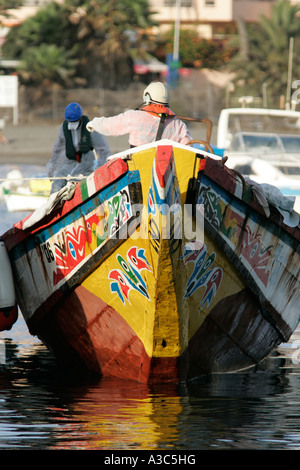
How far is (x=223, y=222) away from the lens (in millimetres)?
8039

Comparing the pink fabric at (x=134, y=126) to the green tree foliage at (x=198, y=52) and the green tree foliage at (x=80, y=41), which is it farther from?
the green tree foliage at (x=198, y=52)

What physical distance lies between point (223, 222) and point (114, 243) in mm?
867

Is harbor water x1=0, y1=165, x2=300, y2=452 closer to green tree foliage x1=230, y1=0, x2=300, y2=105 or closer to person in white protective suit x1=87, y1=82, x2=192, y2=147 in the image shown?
person in white protective suit x1=87, y1=82, x2=192, y2=147

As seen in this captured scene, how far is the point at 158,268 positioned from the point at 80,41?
1461 inches

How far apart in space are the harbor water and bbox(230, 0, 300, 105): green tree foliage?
120 ft

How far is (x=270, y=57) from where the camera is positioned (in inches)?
1800

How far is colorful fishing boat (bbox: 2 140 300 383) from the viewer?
7676 millimetres

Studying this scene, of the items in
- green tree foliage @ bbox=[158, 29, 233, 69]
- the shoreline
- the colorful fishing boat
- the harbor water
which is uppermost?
green tree foliage @ bbox=[158, 29, 233, 69]

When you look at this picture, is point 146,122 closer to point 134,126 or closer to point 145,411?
point 134,126

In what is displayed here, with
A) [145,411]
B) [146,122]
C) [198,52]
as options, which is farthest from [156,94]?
[198,52]

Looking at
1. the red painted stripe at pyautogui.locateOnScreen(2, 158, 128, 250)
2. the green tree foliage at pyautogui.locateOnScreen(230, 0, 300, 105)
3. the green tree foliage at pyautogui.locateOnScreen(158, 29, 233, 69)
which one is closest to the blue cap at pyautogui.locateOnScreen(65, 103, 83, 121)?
the red painted stripe at pyautogui.locateOnScreen(2, 158, 128, 250)

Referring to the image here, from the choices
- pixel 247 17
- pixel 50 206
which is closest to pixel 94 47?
pixel 247 17

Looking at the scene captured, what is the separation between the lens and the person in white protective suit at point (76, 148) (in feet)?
34.1

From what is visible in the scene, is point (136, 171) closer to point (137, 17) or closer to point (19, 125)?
point (19, 125)
